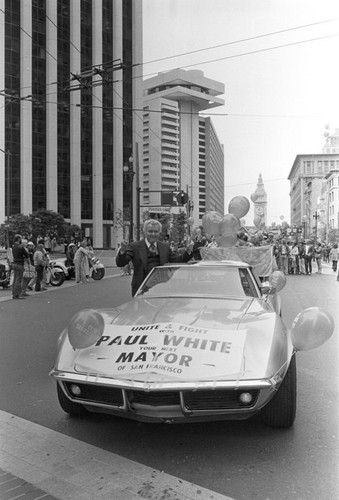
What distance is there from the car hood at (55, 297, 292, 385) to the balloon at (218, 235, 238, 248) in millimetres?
5011

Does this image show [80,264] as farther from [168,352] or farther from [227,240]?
[168,352]

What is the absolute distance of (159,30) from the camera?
5414mm

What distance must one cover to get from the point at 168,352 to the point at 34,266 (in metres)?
12.9

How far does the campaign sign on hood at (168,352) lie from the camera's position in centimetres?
304

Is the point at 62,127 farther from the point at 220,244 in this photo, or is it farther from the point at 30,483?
the point at 30,483

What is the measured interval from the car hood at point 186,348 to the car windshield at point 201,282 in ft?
1.58

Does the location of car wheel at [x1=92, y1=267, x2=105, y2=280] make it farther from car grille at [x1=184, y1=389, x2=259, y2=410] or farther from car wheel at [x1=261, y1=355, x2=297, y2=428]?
car grille at [x1=184, y1=389, x2=259, y2=410]

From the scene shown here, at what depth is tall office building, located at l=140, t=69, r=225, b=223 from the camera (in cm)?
6921

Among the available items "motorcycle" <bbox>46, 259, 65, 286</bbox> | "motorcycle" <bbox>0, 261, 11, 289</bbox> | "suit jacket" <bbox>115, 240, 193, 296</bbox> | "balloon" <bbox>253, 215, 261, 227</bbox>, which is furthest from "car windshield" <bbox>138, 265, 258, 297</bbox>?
"motorcycle" <bbox>46, 259, 65, 286</bbox>

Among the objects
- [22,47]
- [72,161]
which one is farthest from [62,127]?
[22,47]

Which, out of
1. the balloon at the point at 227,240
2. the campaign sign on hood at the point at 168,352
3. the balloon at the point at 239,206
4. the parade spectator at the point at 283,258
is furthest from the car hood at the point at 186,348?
the parade spectator at the point at 283,258

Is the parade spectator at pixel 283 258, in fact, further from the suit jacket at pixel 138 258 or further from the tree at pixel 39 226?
the tree at pixel 39 226

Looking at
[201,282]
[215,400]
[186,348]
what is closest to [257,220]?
[201,282]

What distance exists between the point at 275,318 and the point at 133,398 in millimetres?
1394
